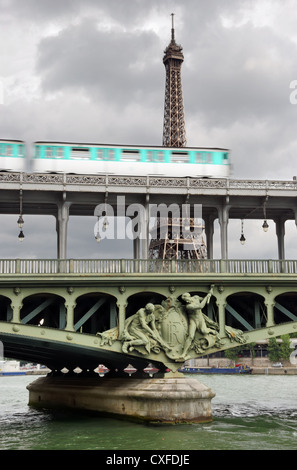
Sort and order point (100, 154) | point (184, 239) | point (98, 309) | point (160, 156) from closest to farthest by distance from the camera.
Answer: point (100, 154) → point (98, 309) → point (160, 156) → point (184, 239)

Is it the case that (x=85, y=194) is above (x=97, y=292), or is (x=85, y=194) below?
above

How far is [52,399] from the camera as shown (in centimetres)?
5409

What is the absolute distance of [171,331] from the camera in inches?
1575

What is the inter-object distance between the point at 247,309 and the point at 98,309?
936cm

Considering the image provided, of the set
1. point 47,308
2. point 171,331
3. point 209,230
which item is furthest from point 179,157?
point 47,308

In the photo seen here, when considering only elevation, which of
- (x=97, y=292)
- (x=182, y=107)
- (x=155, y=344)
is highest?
(x=182, y=107)

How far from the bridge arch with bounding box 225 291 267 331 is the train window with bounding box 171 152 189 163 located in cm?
920

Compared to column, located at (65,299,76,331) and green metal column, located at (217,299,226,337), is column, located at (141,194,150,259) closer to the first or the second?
green metal column, located at (217,299,226,337)

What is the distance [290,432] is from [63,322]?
13635mm

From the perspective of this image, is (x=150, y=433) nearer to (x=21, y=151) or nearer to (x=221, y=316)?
(x=221, y=316)

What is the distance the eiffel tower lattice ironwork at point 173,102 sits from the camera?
346ft

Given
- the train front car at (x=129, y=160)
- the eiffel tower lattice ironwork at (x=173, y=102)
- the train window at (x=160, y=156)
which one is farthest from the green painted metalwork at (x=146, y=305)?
the eiffel tower lattice ironwork at (x=173, y=102)
